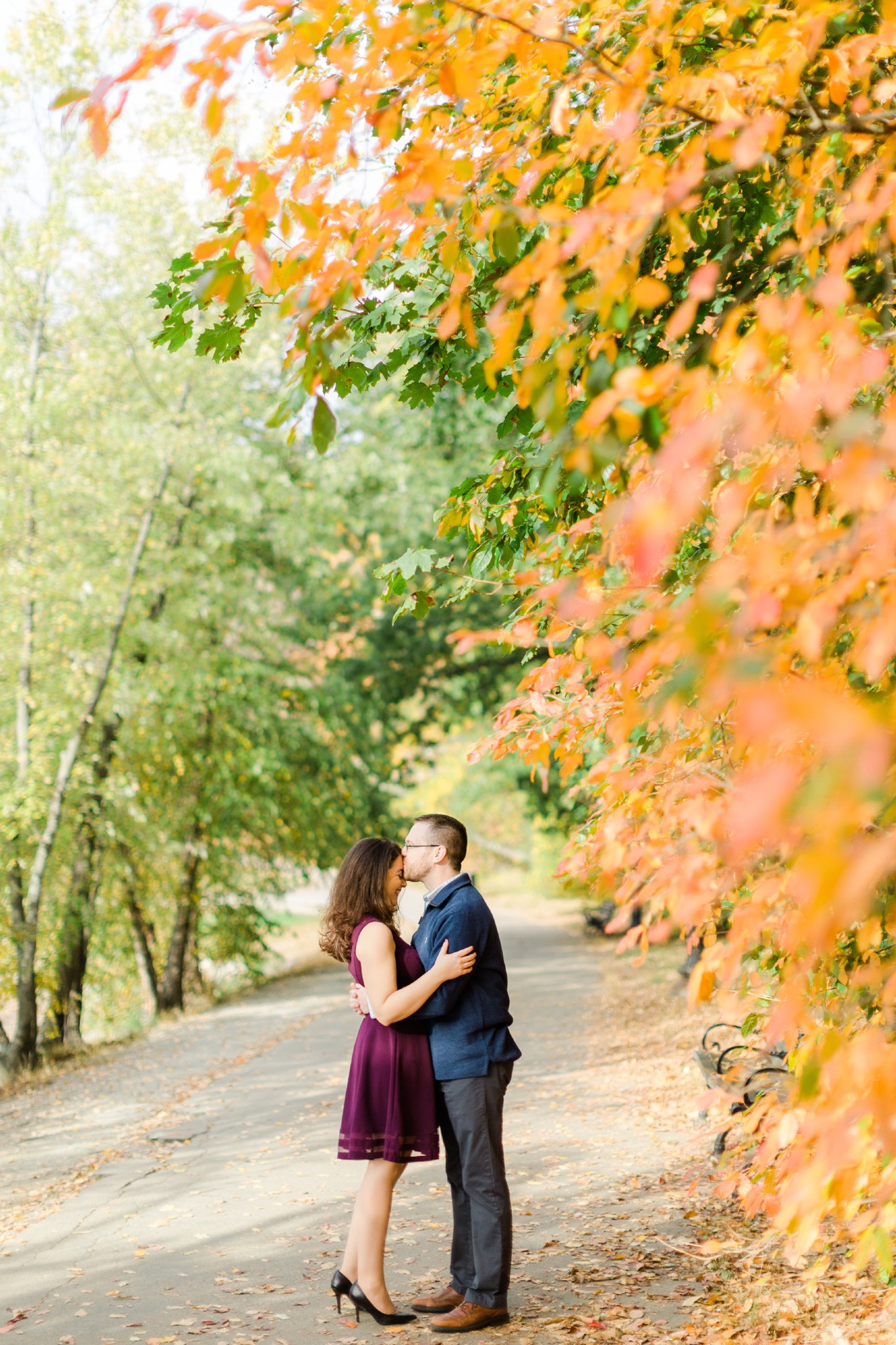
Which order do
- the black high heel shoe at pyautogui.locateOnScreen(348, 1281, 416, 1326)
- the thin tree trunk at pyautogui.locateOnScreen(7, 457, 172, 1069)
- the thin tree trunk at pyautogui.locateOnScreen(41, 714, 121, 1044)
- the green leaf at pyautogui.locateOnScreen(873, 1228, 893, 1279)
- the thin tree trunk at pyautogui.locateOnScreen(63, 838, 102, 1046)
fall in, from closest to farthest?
→ the green leaf at pyautogui.locateOnScreen(873, 1228, 893, 1279), the black high heel shoe at pyautogui.locateOnScreen(348, 1281, 416, 1326), the thin tree trunk at pyautogui.locateOnScreen(7, 457, 172, 1069), the thin tree trunk at pyautogui.locateOnScreen(41, 714, 121, 1044), the thin tree trunk at pyautogui.locateOnScreen(63, 838, 102, 1046)

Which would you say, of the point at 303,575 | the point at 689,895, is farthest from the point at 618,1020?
the point at 689,895

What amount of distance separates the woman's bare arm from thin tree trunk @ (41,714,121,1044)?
351 inches

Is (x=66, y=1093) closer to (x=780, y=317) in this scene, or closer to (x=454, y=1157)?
(x=454, y=1157)

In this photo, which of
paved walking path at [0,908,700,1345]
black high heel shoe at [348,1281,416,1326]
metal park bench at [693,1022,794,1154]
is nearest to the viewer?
black high heel shoe at [348,1281,416,1326]

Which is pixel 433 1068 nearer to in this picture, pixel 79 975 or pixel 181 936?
pixel 79 975

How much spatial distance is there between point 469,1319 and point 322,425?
336 centimetres

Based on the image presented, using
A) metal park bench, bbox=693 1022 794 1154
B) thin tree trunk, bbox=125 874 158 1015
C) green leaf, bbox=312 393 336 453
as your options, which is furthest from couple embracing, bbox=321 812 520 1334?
thin tree trunk, bbox=125 874 158 1015

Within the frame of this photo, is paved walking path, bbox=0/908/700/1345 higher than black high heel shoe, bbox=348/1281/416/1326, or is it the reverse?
black high heel shoe, bbox=348/1281/416/1326

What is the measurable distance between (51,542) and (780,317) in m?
11.6

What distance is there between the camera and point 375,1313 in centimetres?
444

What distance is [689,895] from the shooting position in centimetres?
247

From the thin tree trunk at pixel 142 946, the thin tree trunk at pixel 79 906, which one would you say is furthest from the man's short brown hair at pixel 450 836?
the thin tree trunk at pixel 142 946

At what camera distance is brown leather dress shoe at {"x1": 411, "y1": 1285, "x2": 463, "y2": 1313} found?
14.8ft

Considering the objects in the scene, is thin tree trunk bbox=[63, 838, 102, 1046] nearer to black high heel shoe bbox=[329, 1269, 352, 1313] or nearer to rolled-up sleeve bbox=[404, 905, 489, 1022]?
black high heel shoe bbox=[329, 1269, 352, 1313]
